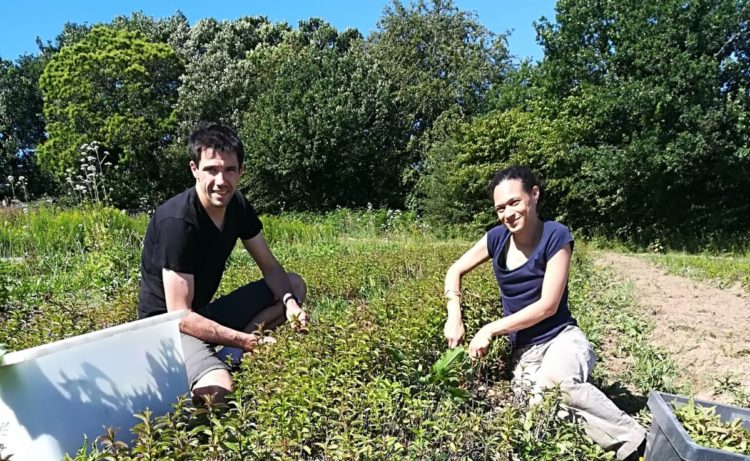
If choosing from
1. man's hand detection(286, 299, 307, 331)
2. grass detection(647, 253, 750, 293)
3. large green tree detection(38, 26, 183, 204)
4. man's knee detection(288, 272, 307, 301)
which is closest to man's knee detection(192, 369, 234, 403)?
man's hand detection(286, 299, 307, 331)

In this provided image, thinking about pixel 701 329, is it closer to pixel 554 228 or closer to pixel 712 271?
pixel 554 228

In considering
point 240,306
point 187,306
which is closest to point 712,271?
point 240,306

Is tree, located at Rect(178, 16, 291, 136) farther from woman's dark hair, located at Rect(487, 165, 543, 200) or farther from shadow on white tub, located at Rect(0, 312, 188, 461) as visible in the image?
shadow on white tub, located at Rect(0, 312, 188, 461)

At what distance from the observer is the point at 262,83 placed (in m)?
26.5

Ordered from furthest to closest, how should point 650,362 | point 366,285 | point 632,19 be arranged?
point 632,19 < point 366,285 < point 650,362

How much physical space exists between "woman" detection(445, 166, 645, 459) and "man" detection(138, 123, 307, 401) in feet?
3.73

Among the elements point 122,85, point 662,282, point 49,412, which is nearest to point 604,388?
point 49,412

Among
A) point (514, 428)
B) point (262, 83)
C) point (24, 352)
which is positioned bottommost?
point (514, 428)

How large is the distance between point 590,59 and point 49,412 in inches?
671

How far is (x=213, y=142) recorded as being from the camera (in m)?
3.01

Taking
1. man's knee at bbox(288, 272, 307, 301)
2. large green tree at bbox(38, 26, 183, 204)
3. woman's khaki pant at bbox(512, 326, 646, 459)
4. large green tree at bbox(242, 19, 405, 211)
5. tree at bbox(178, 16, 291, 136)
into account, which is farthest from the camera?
tree at bbox(178, 16, 291, 136)

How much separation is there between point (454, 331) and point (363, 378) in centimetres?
71

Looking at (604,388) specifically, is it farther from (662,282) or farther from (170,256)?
(662,282)

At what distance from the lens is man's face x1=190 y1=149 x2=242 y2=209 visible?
118 inches
